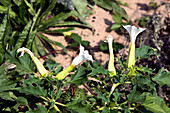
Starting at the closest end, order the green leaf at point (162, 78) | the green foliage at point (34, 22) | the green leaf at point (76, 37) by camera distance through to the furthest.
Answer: the green leaf at point (162, 78), the green foliage at point (34, 22), the green leaf at point (76, 37)

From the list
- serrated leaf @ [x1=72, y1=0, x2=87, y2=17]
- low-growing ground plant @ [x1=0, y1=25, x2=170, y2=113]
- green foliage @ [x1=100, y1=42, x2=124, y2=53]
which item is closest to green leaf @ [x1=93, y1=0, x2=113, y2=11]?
serrated leaf @ [x1=72, y1=0, x2=87, y2=17]

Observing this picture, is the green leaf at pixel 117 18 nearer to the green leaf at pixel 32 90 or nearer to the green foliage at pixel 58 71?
the green foliage at pixel 58 71

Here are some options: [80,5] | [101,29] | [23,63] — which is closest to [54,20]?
[80,5]

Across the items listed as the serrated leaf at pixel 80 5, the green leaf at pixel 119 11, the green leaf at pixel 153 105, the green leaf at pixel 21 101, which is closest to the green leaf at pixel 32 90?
the green leaf at pixel 21 101

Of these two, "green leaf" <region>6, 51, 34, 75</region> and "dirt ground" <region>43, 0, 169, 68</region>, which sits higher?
"dirt ground" <region>43, 0, 169, 68</region>

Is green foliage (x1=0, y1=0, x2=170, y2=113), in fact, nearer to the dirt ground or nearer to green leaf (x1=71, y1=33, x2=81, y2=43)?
green leaf (x1=71, y1=33, x2=81, y2=43)

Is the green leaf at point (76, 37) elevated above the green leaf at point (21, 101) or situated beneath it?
elevated above

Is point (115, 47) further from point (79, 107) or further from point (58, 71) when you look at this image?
point (79, 107)

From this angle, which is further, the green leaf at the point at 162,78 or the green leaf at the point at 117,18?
the green leaf at the point at 117,18

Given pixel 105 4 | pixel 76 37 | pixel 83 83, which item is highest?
pixel 105 4
